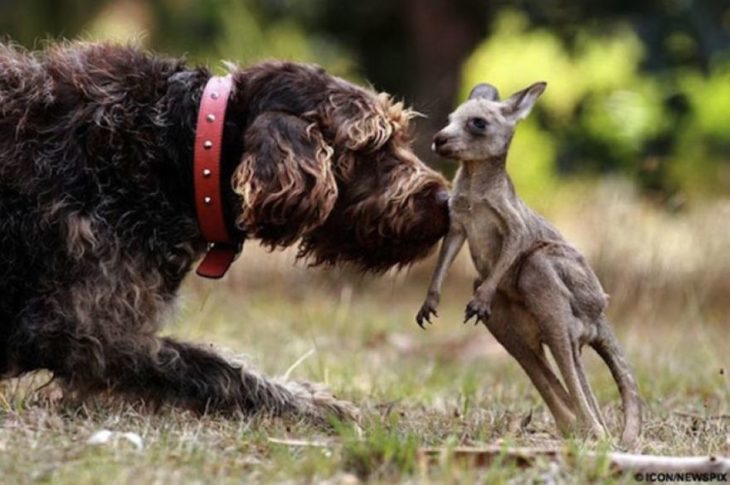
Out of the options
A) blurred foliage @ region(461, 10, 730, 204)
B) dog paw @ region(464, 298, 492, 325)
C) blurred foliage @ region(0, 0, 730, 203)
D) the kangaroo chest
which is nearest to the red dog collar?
the kangaroo chest

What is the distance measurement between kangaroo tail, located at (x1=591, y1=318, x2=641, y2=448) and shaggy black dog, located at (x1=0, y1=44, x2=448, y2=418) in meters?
0.68

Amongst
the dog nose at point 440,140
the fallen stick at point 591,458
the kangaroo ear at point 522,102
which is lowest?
the fallen stick at point 591,458

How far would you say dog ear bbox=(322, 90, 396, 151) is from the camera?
5.45 metres

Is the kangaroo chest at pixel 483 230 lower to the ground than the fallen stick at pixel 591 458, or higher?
higher

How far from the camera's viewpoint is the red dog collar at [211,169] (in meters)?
5.36

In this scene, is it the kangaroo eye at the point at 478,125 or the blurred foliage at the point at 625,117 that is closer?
the kangaroo eye at the point at 478,125

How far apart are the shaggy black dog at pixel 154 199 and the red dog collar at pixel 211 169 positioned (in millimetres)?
47

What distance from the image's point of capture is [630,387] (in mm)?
5207

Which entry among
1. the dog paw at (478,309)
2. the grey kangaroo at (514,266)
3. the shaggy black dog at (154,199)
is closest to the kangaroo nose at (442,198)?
the shaggy black dog at (154,199)

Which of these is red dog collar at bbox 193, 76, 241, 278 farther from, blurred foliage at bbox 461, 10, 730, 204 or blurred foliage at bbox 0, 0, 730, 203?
blurred foliage at bbox 461, 10, 730, 204

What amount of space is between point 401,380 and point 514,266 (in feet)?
7.04

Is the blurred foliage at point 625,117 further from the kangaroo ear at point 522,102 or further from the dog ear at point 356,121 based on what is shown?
the kangaroo ear at point 522,102

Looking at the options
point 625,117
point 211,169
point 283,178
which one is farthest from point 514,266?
point 625,117

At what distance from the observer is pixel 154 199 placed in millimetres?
5434
